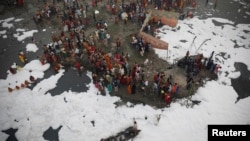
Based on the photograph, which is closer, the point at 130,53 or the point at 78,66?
the point at 78,66

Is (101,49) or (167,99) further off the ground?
(101,49)

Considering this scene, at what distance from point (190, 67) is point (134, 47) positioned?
5570mm

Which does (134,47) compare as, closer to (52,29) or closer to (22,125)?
(52,29)

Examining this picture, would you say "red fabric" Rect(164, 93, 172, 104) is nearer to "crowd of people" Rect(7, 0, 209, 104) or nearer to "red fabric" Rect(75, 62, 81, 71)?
"crowd of people" Rect(7, 0, 209, 104)

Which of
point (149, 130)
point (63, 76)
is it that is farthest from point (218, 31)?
point (63, 76)
